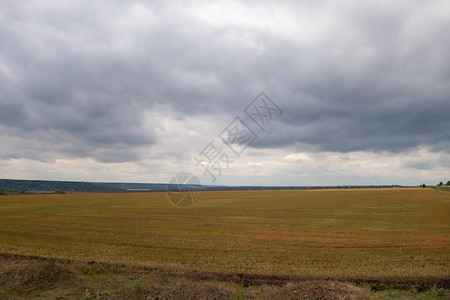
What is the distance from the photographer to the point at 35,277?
39.4 feet

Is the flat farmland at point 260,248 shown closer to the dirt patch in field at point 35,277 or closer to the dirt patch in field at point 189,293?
the dirt patch in field at point 189,293

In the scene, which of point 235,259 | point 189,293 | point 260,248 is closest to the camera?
point 189,293

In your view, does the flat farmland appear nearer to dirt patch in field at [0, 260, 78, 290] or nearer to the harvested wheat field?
the harvested wheat field

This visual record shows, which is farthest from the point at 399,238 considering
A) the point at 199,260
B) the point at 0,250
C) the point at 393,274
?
the point at 0,250

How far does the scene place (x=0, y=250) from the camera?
18.8 meters

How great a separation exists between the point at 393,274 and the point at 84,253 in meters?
16.8

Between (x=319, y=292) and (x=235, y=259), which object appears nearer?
(x=319, y=292)

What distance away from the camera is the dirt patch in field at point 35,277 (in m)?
11.7

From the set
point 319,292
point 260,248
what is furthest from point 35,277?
point 260,248

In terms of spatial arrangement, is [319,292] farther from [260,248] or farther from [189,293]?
[260,248]

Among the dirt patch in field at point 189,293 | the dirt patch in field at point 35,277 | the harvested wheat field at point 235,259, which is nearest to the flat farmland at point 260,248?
the harvested wheat field at point 235,259

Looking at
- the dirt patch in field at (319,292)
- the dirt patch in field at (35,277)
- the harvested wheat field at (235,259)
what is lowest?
the harvested wheat field at (235,259)

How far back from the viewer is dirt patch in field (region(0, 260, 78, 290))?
11.7 meters

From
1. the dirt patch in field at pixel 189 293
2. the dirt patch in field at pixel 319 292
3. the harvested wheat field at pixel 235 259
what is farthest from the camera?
the harvested wheat field at pixel 235 259
